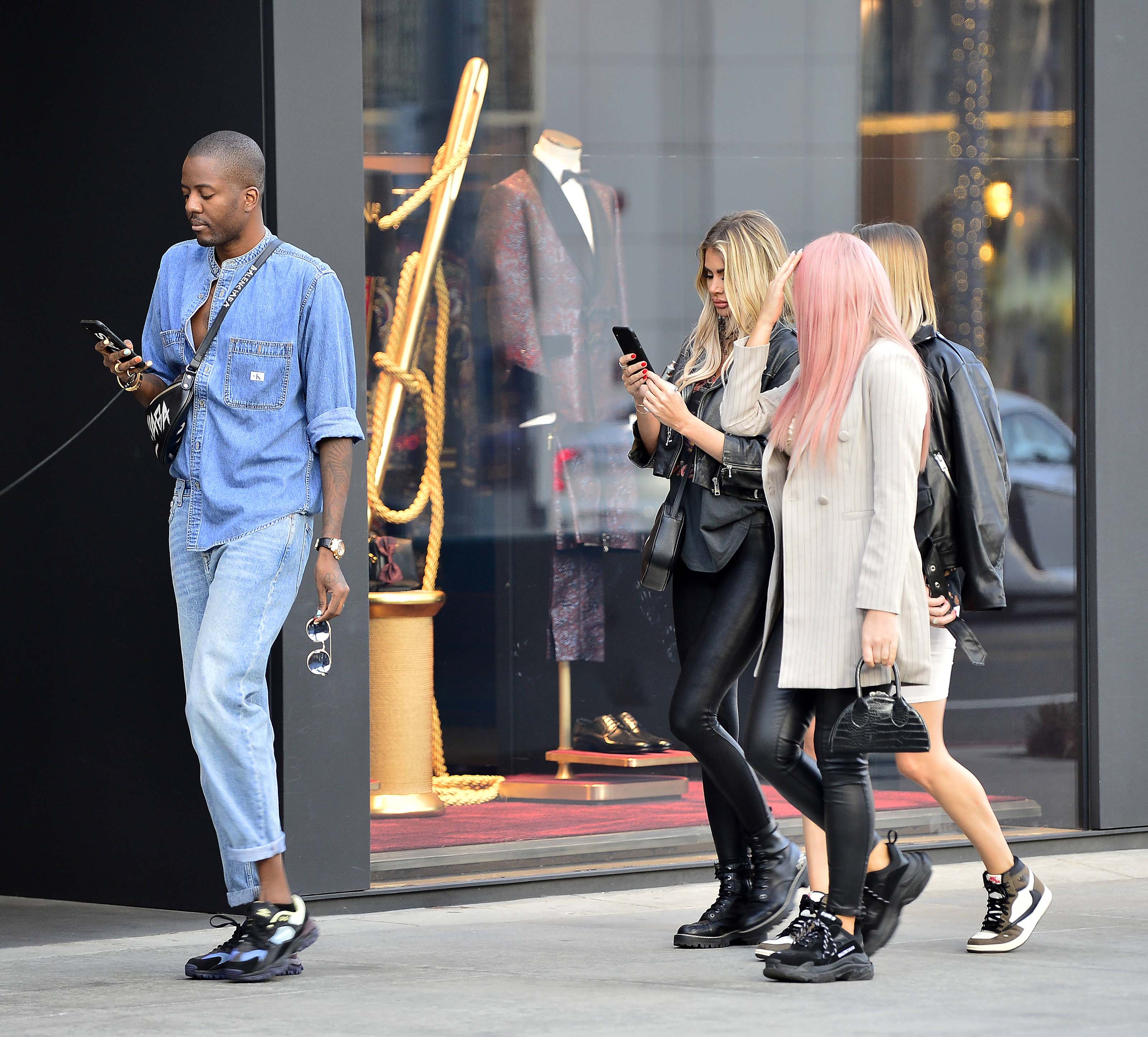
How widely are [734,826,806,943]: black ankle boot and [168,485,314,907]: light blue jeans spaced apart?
1.26 metres

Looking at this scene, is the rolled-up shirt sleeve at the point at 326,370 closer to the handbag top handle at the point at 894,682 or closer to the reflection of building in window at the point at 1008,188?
the handbag top handle at the point at 894,682

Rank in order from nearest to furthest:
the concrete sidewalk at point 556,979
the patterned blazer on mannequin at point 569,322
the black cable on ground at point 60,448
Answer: the concrete sidewalk at point 556,979 → the black cable on ground at point 60,448 → the patterned blazer on mannequin at point 569,322

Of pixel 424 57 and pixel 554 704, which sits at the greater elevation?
pixel 424 57

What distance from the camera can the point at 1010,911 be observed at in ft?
16.5

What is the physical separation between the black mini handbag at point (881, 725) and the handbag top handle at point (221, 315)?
67.1 inches

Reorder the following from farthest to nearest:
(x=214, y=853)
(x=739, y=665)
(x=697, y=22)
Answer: (x=697, y=22), (x=214, y=853), (x=739, y=665)

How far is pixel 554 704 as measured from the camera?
21.4 feet

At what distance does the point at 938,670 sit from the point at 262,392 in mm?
1831

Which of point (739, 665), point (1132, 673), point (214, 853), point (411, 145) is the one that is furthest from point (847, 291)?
point (1132, 673)

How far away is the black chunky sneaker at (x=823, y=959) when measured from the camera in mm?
4504

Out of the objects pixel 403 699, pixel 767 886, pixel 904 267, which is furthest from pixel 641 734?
pixel 904 267

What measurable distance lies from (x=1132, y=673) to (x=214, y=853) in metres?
3.35

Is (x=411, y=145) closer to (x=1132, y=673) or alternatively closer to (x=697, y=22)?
(x=697, y=22)

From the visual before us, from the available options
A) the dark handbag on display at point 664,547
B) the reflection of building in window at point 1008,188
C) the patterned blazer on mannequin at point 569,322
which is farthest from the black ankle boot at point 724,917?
the reflection of building in window at point 1008,188
